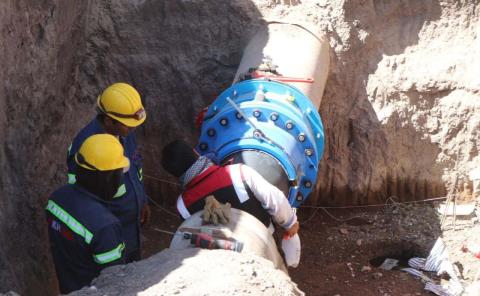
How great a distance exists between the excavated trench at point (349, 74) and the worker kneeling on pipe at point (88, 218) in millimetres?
1616

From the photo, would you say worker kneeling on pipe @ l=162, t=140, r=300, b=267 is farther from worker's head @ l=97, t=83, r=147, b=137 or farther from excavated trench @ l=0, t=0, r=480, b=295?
excavated trench @ l=0, t=0, r=480, b=295

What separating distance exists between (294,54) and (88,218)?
207 centimetres

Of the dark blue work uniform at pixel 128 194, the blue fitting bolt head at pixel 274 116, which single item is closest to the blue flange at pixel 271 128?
the blue fitting bolt head at pixel 274 116

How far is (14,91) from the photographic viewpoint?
3871 millimetres

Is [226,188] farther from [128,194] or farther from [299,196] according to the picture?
[299,196]

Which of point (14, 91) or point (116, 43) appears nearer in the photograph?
point (14, 91)

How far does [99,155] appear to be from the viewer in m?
3.38

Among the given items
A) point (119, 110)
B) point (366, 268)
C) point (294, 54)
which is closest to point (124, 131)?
point (119, 110)

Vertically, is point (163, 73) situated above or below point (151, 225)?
above

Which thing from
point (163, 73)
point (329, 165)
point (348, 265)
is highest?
point (163, 73)

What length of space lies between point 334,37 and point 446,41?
938 millimetres

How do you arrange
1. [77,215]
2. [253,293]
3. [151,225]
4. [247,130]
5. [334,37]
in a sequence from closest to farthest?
[253,293] → [77,215] → [247,130] → [334,37] → [151,225]

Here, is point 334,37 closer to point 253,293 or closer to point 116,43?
point 116,43

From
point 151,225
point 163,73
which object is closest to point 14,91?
point 163,73
